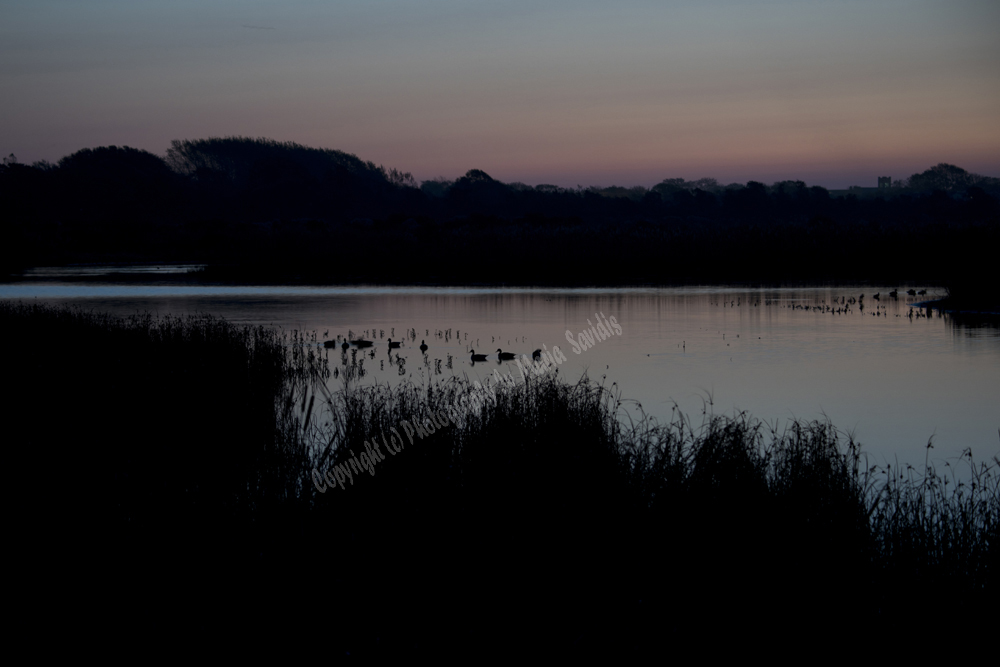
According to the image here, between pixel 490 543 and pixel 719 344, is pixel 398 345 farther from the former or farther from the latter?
pixel 490 543

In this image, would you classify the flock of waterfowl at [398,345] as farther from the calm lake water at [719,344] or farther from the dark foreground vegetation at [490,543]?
the dark foreground vegetation at [490,543]

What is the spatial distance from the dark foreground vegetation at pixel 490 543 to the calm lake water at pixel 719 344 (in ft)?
11.4

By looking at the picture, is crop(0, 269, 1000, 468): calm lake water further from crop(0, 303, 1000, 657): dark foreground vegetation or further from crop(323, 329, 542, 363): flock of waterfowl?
crop(0, 303, 1000, 657): dark foreground vegetation

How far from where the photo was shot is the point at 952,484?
8.98 meters

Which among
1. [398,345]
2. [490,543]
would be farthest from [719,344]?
[490,543]

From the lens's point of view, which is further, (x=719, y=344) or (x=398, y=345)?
(x=719, y=344)

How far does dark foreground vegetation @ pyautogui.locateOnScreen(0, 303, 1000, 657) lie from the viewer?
16.9 ft

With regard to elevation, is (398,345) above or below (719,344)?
above

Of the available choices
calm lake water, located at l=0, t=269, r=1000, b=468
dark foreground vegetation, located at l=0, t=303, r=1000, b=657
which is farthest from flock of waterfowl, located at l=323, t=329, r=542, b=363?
dark foreground vegetation, located at l=0, t=303, r=1000, b=657

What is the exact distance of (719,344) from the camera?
2061 centimetres

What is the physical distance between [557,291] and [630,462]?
96.9ft

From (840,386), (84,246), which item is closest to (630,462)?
(840,386)

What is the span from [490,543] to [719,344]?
15636mm

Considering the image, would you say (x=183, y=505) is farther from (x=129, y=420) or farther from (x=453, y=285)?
(x=453, y=285)
